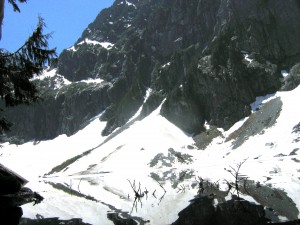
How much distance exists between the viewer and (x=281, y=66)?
157 meters

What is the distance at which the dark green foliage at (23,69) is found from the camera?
15766 millimetres

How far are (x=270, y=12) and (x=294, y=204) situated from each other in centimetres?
15604

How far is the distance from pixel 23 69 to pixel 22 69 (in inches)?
2.1

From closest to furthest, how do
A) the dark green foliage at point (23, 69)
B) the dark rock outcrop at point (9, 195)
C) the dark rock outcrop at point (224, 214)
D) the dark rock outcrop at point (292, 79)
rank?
the dark green foliage at point (23, 69), the dark rock outcrop at point (9, 195), the dark rock outcrop at point (224, 214), the dark rock outcrop at point (292, 79)

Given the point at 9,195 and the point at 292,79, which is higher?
the point at 292,79

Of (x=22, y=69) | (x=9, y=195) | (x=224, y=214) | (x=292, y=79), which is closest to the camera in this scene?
(x=22, y=69)

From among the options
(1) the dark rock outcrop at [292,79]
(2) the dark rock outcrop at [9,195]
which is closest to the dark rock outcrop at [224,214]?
(2) the dark rock outcrop at [9,195]

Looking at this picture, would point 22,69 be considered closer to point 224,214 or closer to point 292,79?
point 224,214

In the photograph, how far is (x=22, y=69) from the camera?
16.2 meters

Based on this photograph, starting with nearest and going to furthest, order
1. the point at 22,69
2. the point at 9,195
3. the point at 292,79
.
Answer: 1. the point at 22,69
2. the point at 9,195
3. the point at 292,79

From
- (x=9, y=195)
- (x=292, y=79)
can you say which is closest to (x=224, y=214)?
(x=9, y=195)

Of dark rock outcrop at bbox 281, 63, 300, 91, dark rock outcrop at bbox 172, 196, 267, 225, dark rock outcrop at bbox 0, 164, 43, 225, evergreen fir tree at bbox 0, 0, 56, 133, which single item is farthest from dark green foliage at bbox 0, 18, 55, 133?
dark rock outcrop at bbox 281, 63, 300, 91

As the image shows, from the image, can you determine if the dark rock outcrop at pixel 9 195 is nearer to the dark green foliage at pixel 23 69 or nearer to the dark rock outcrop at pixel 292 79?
the dark green foliage at pixel 23 69

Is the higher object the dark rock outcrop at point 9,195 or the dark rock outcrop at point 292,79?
the dark rock outcrop at point 292,79
